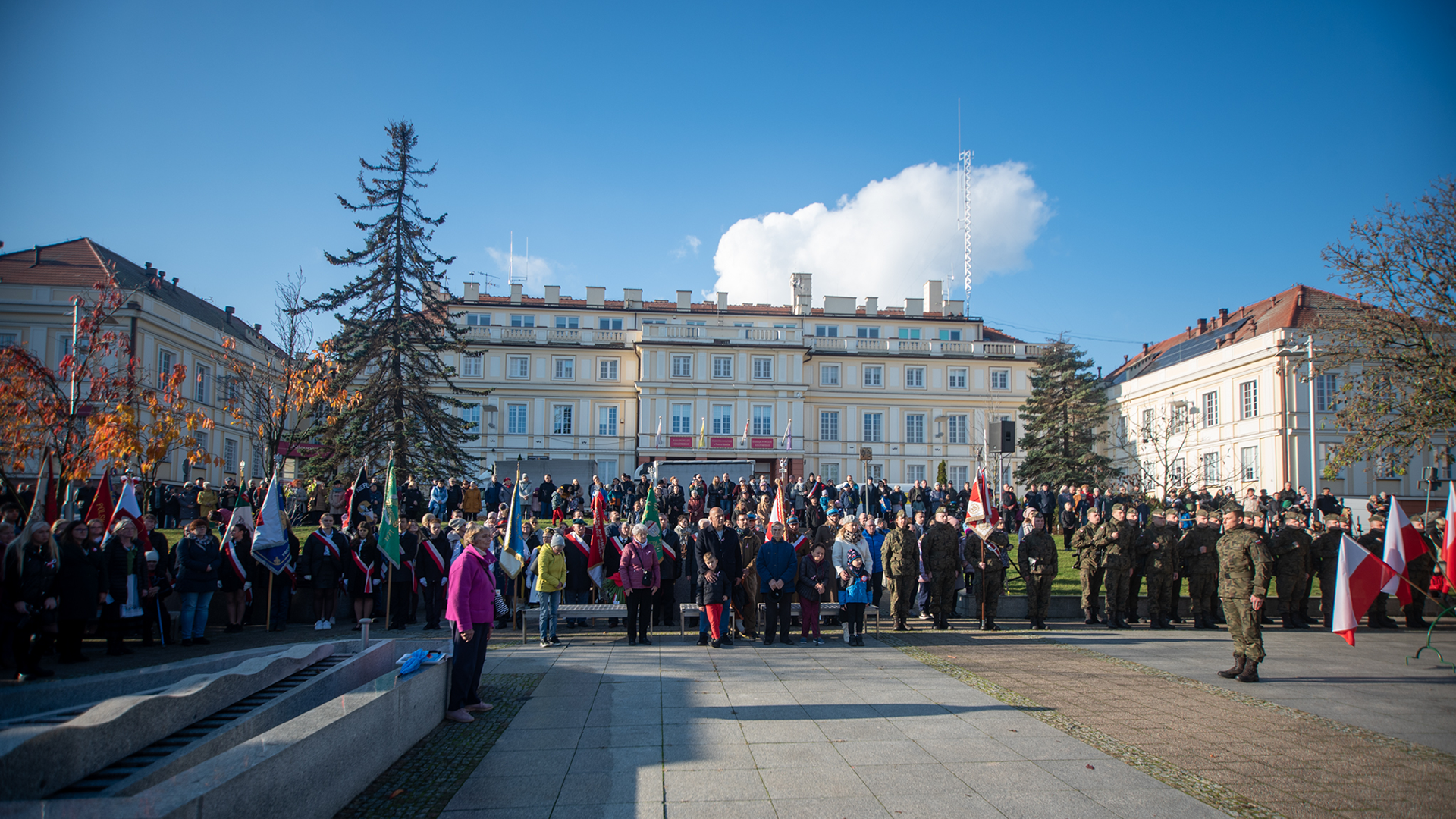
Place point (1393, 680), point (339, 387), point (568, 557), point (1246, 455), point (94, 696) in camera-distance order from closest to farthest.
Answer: point (94, 696) → point (1393, 680) → point (568, 557) → point (339, 387) → point (1246, 455)

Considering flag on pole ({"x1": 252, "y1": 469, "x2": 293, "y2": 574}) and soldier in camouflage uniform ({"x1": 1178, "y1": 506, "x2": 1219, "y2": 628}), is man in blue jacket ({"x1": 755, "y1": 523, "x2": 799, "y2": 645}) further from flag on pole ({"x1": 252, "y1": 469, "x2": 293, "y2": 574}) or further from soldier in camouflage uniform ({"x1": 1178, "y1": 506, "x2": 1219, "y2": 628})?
flag on pole ({"x1": 252, "y1": 469, "x2": 293, "y2": 574})

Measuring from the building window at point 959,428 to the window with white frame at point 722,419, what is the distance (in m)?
14.6

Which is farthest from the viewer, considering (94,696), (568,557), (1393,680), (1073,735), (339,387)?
(339,387)

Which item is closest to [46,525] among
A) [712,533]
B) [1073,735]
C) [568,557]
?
[568,557]

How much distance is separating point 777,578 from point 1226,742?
6148mm

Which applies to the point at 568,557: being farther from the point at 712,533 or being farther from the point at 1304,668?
the point at 1304,668

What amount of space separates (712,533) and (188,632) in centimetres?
776

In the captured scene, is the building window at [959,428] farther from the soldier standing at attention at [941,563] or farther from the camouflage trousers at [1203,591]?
the soldier standing at attention at [941,563]

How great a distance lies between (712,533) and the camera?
39.8 feet

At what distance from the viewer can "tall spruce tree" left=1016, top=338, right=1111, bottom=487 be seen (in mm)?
44344

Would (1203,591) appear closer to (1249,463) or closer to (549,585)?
(549,585)

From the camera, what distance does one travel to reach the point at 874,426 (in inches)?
2152

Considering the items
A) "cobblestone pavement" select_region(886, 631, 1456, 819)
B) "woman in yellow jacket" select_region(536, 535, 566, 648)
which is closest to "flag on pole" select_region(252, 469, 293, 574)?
"woman in yellow jacket" select_region(536, 535, 566, 648)

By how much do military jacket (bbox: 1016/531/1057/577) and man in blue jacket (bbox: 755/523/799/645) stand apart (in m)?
4.52
